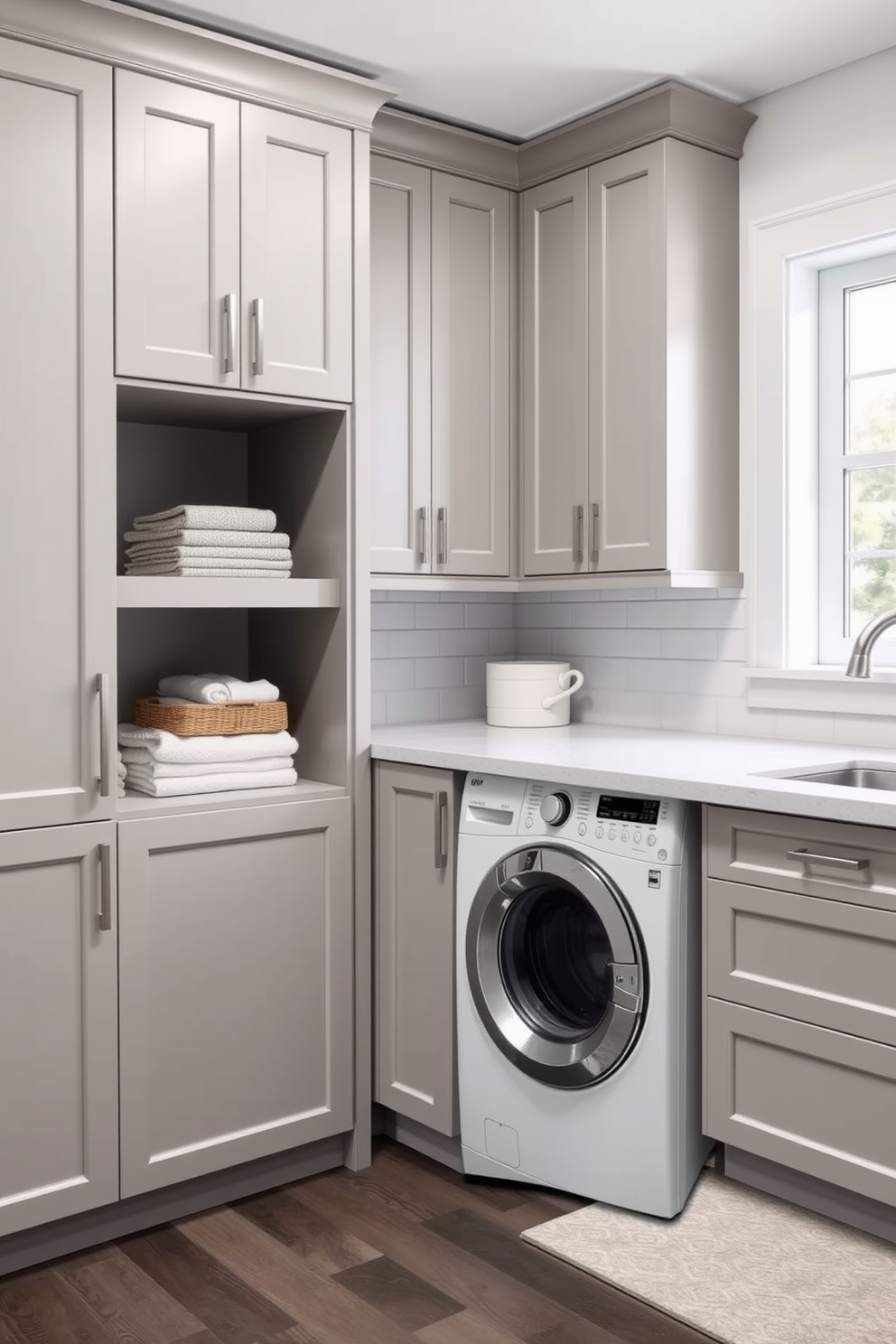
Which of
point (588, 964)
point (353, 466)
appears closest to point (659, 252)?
point (353, 466)

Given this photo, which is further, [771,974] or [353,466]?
[353,466]

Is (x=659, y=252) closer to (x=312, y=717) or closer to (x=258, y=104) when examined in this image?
(x=258, y=104)

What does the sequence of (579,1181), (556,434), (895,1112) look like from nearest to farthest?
(895,1112), (579,1181), (556,434)

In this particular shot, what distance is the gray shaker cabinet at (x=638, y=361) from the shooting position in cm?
306

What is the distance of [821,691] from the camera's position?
306 centimetres

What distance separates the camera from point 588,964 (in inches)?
106

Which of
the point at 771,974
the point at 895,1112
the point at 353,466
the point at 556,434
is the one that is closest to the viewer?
the point at 895,1112

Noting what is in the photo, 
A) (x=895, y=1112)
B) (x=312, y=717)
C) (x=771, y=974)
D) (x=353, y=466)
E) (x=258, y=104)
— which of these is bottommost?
(x=895, y=1112)

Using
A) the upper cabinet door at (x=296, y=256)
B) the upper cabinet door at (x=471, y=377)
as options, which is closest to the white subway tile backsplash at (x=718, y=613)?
the upper cabinet door at (x=471, y=377)

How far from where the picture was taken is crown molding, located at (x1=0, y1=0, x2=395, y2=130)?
7.84 feet

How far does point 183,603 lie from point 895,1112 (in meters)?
1.68

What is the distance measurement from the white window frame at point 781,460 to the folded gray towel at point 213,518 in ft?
4.03

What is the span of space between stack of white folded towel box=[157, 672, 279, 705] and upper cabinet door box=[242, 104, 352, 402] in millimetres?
654

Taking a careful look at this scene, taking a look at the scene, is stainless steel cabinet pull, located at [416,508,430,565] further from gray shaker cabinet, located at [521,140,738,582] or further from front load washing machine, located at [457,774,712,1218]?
front load washing machine, located at [457,774,712,1218]
